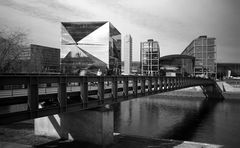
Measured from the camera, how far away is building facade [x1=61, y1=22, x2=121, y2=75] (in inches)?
4975

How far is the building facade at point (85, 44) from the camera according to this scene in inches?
4975

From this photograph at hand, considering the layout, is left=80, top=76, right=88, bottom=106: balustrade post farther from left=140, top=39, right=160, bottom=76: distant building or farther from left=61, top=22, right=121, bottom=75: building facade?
left=140, top=39, right=160, bottom=76: distant building

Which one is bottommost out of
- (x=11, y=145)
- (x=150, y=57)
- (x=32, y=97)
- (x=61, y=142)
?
(x=61, y=142)

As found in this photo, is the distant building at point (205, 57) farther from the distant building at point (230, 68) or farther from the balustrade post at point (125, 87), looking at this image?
the balustrade post at point (125, 87)

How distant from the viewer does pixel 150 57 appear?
558ft

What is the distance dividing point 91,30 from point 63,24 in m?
17.8

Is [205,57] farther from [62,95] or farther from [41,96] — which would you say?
[41,96]

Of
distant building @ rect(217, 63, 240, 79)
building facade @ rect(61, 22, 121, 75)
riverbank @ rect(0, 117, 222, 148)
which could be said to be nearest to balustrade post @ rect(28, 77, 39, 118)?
riverbank @ rect(0, 117, 222, 148)

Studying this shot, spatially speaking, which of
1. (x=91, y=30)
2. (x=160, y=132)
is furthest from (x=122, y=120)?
(x=91, y=30)

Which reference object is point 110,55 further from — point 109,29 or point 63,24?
point 63,24

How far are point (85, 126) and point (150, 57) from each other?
152633 millimetres

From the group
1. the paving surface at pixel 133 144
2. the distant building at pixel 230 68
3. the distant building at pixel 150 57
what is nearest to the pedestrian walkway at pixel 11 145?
the paving surface at pixel 133 144

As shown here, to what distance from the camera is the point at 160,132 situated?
32719 millimetres

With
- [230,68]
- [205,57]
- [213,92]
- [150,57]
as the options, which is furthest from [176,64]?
[213,92]
